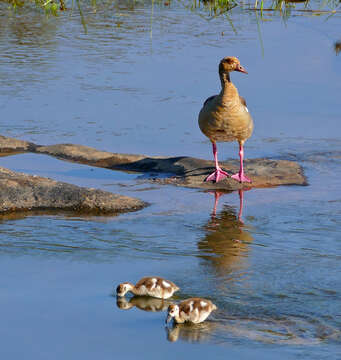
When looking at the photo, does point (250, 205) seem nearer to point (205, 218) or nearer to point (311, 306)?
point (205, 218)

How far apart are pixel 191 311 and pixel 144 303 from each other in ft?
2.28

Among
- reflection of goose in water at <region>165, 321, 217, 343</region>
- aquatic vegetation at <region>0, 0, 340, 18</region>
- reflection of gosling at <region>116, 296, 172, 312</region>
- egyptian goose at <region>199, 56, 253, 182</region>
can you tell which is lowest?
reflection of gosling at <region>116, 296, 172, 312</region>

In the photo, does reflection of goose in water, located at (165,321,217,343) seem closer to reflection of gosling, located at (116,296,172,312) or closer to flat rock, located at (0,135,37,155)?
reflection of gosling, located at (116,296,172,312)

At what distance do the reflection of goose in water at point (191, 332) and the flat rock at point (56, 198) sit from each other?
2985 millimetres

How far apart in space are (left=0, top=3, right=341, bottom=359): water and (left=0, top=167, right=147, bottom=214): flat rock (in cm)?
24

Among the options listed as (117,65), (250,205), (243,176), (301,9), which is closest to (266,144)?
(243,176)

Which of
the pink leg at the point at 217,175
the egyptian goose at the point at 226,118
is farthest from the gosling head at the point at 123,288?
the egyptian goose at the point at 226,118

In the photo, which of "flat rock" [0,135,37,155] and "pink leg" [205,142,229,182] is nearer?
"pink leg" [205,142,229,182]

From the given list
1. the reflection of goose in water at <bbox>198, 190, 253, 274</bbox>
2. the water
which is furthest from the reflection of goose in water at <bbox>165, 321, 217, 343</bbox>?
the reflection of goose in water at <bbox>198, 190, 253, 274</bbox>

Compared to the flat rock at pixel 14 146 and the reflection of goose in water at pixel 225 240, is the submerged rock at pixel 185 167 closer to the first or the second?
the flat rock at pixel 14 146

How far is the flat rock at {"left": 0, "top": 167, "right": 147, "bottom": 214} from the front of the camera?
823 centimetres

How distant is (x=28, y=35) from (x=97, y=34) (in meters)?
1.56

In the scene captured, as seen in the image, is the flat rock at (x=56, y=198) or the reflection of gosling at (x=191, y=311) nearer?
Result: the reflection of gosling at (x=191, y=311)

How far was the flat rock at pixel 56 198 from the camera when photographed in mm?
8234
